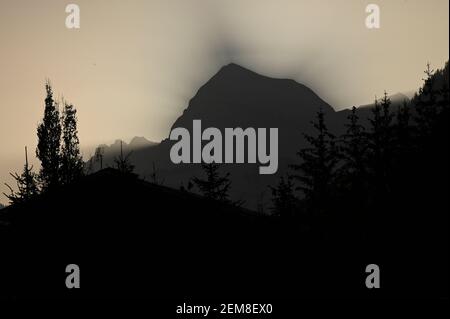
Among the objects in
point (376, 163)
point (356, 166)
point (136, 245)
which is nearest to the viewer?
point (136, 245)

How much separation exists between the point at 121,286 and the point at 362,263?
57.6 ft

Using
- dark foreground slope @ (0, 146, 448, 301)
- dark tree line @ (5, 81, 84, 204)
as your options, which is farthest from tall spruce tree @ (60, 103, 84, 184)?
dark foreground slope @ (0, 146, 448, 301)

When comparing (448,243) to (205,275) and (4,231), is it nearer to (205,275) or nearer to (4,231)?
(205,275)

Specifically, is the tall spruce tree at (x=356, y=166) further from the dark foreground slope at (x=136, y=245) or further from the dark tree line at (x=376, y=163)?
the dark foreground slope at (x=136, y=245)

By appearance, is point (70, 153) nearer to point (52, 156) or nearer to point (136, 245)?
point (52, 156)

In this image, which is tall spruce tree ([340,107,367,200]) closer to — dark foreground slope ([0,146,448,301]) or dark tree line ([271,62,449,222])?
dark tree line ([271,62,449,222])

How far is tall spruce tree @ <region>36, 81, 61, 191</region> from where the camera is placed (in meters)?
50.3

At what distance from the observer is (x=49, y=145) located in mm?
51906

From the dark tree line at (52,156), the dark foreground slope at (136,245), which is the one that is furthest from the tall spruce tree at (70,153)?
the dark foreground slope at (136,245)

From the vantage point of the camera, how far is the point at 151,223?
19.8 m

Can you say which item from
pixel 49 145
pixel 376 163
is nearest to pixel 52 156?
pixel 49 145

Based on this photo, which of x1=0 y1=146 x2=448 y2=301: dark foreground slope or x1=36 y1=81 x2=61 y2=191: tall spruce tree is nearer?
x1=0 y1=146 x2=448 y2=301: dark foreground slope
